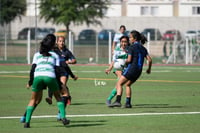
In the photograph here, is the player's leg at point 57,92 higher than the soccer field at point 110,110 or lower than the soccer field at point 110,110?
higher

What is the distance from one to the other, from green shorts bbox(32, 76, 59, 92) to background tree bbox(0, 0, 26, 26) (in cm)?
5401

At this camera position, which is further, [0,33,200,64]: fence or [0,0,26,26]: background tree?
[0,0,26,26]: background tree

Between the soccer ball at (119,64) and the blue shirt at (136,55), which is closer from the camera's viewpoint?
the blue shirt at (136,55)

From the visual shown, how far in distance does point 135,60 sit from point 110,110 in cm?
137

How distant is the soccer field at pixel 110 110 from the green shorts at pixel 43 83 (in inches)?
29.8

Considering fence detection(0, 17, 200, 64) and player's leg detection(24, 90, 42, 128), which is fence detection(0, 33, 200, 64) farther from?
player's leg detection(24, 90, 42, 128)

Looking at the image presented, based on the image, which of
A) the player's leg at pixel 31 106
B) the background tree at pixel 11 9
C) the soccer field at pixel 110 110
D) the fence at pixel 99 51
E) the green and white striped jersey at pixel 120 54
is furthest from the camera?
the background tree at pixel 11 9

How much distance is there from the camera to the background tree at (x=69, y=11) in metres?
54.9

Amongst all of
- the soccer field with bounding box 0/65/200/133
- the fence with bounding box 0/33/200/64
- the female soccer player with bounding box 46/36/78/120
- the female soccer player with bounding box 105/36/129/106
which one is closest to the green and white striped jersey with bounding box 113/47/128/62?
the female soccer player with bounding box 105/36/129/106

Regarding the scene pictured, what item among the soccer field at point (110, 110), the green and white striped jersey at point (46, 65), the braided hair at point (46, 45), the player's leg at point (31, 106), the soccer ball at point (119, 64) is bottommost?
the soccer field at point (110, 110)

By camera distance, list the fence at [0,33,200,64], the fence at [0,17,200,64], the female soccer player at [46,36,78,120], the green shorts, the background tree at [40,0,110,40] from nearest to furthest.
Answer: the green shorts < the female soccer player at [46,36,78,120] < the fence at [0,33,200,64] < the fence at [0,17,200,64] < the background tree at [40,0,110,40]

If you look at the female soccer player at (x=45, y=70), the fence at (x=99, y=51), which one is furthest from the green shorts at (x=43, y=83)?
the fence at (x=99, y=51)

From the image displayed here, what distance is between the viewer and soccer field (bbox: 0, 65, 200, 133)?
44.3 feet

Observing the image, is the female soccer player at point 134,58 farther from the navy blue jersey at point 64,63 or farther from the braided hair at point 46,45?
the braided hair at point 46,45
